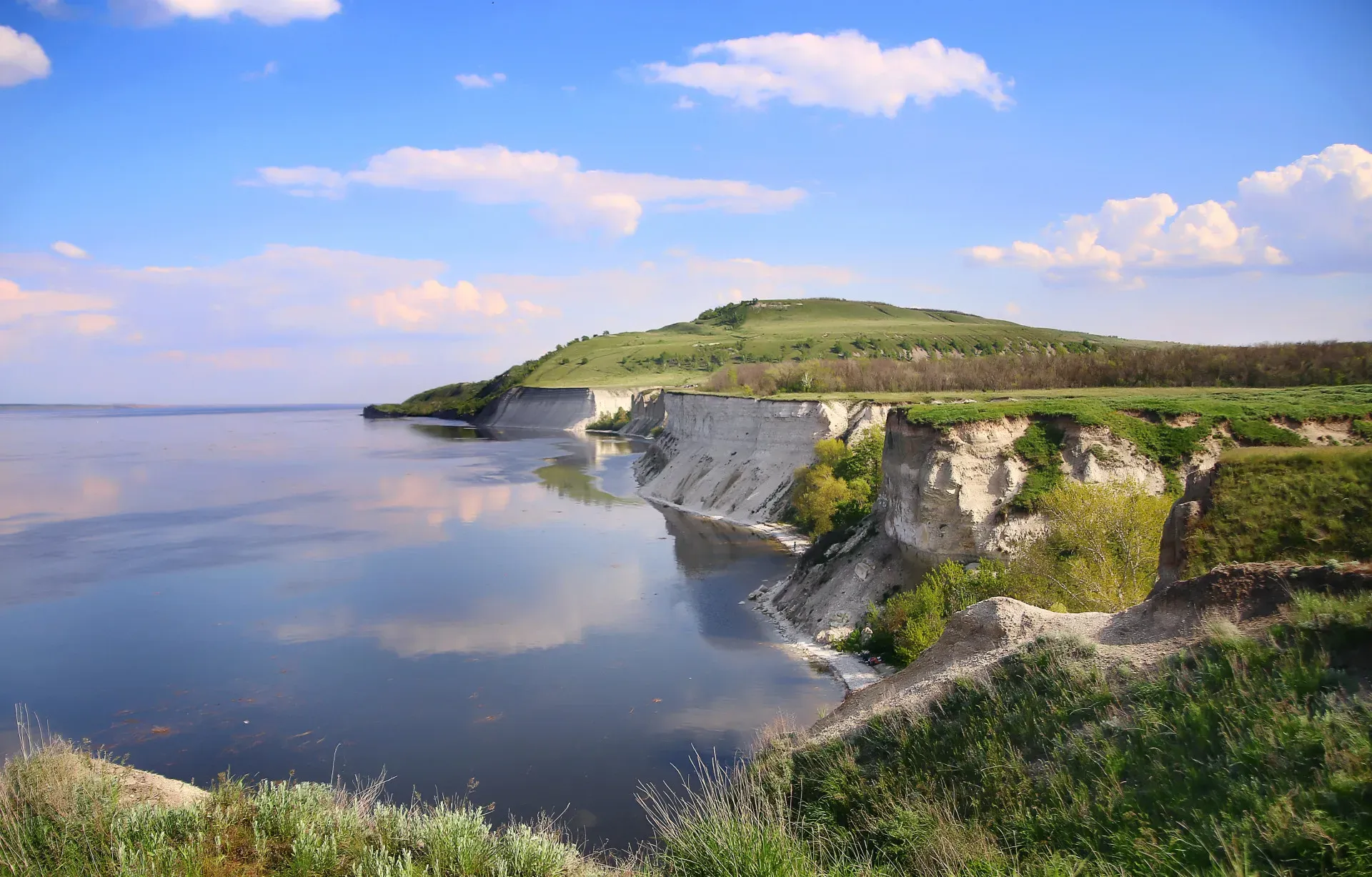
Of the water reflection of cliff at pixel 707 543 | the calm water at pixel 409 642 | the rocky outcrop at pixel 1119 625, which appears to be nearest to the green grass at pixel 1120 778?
the rocky outcrop at pixel 1119 625

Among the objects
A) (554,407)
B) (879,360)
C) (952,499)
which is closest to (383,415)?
(554,407)

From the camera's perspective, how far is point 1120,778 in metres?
8.32

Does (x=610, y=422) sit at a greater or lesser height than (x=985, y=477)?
greater

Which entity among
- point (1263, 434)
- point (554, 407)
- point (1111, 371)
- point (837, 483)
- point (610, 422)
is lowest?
point (837, 483)

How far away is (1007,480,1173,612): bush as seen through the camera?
63.0ft

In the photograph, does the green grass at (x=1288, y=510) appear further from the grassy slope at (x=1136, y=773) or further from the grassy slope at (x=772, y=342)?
the grassy slope at (x=772, y=342)

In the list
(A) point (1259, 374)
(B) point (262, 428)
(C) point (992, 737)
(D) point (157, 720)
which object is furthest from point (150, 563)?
(B) point (262, 428)

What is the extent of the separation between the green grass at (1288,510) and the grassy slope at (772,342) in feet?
377

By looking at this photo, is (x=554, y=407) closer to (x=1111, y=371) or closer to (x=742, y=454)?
(x=742, y=454)

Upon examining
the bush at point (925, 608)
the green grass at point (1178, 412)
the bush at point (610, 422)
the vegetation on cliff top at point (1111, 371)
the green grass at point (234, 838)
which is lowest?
the bush at point (925, 608)

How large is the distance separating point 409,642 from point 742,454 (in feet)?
111

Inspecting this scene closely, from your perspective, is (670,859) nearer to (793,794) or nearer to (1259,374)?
(793,794)

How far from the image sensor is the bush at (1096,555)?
19.2 m

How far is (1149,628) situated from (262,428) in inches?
7258
